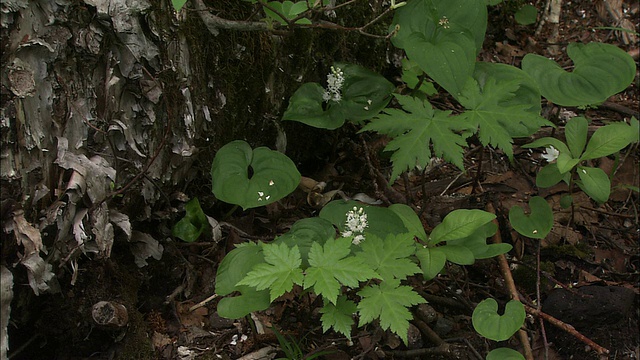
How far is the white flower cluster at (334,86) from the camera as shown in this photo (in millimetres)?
2520

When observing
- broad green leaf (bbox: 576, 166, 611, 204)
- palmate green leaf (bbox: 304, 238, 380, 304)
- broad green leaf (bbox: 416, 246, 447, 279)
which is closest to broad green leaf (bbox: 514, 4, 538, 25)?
A: broad green leaf (bbox: 576, 166, 611, 204)

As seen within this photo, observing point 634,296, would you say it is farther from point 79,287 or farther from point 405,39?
point 79,287

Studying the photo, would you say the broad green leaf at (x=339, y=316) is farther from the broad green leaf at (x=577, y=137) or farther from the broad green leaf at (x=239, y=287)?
the broad green leaf at (x=577, y=137)

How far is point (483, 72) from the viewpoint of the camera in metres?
2.50

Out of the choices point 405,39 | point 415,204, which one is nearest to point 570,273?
point 415,204

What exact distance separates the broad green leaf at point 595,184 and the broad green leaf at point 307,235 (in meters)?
1.07

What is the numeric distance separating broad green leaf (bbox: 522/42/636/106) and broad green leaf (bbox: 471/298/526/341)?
1.06 metres

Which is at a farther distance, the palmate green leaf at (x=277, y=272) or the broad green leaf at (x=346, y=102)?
the broad green leaf at (x=346, y=102)

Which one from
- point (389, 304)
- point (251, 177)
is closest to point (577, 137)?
point (389, 304)

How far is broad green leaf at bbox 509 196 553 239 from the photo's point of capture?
2.24 meters

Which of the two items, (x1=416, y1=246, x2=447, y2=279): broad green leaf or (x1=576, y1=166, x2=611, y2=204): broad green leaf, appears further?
(x1=576, y1=166, x2=611, y2=204): broad green leaf

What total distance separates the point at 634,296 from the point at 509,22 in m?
2.23

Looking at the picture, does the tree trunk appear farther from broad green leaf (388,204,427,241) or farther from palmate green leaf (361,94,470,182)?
broad green leaf (388,204,427,241)

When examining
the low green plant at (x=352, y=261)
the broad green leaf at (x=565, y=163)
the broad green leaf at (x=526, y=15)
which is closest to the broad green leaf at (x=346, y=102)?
the low green plant at (x=352, y=261)
